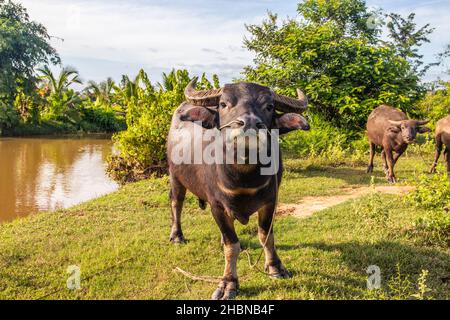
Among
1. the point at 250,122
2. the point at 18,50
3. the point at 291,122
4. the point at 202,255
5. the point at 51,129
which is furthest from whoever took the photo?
the point at 51,129

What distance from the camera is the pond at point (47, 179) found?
7977mm

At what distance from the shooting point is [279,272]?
3369 millimetres

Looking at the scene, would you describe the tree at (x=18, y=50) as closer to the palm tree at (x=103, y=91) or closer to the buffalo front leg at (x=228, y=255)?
the palm tree at (x=103, y=91)

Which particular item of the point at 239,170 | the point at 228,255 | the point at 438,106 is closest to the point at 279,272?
the point at 228,255

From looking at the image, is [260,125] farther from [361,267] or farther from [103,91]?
[103,91]

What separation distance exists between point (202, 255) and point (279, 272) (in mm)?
976

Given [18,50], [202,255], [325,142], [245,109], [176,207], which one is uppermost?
[18,50]

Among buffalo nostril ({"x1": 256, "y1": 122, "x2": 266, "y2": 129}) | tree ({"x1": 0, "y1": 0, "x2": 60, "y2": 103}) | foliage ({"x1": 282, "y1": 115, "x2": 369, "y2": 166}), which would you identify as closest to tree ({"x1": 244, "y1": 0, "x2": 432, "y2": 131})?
foliage ({"x1": 282, "y1": 115, "x2": 369, "y2": 166})

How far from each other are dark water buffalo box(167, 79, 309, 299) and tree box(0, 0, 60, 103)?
19816mm

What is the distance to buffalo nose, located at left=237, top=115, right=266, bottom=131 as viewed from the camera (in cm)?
250

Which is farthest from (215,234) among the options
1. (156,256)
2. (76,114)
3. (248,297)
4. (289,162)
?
(76,114)

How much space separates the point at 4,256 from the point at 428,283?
4.04 m

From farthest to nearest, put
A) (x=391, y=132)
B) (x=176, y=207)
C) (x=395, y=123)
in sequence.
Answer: (x=391, y=132)
(x=395, y=123)
(x=176, y=207)

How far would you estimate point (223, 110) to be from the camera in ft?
9.29
